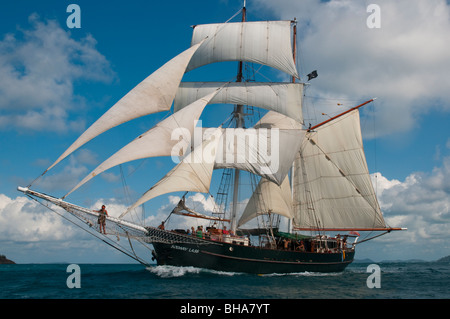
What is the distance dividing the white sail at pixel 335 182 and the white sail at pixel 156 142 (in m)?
16.9

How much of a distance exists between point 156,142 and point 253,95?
50.1ft

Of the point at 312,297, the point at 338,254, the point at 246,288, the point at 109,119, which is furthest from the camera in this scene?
the point at 338,254

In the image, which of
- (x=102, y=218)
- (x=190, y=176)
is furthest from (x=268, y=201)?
(x=102, y=218)

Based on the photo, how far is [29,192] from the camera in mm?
25766

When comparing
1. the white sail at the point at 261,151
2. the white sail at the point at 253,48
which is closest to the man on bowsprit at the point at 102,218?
the white sail at the point at 261,151

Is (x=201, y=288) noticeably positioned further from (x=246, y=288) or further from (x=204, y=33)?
(x=204, y=33)

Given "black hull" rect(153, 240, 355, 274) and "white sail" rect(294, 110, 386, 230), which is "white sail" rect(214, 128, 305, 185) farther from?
"white sail" rect(294, 110, 386, 230)

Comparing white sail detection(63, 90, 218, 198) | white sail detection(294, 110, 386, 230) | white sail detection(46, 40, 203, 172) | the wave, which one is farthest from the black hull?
white sail detection(294, 110, 386, 230)

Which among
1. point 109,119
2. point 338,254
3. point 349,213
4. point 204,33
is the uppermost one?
point 204,33

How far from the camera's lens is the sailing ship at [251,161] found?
96.1ft
